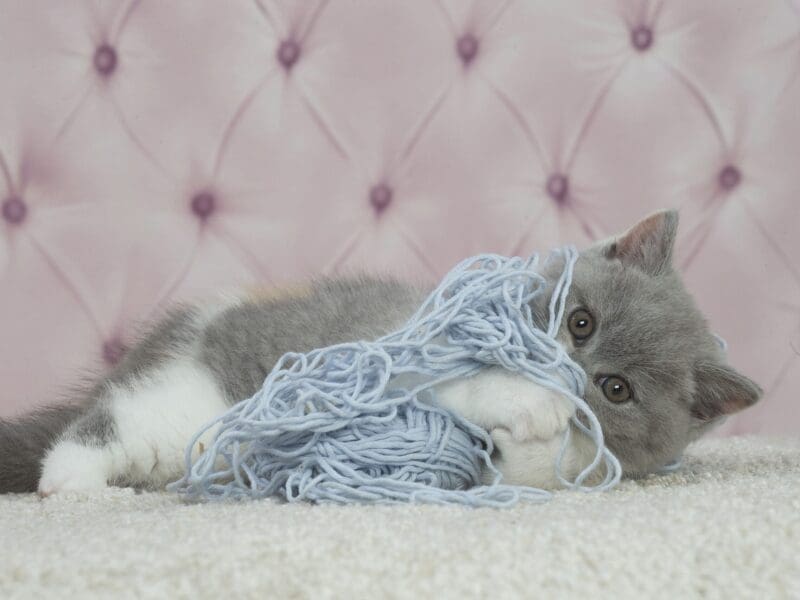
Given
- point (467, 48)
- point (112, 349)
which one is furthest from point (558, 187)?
point (112, 349)

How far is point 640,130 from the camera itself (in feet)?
6.19

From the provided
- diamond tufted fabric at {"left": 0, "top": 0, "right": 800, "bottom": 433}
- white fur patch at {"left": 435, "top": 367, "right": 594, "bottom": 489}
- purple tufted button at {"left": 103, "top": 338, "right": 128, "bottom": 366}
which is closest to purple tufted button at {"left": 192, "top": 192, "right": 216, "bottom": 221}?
diamond tufted fabric at {"left": 0, "top": 0, "right": 800, "bottom": 433}

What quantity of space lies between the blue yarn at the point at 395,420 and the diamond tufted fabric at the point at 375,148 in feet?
2.45

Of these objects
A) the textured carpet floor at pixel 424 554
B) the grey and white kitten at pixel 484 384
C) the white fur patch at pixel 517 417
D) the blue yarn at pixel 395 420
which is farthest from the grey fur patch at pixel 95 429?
the white fur patch at pixel 517 417

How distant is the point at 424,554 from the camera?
0.73 meters

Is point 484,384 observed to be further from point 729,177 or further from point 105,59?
point 105,59

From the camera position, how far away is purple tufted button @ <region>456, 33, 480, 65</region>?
6.22 ft

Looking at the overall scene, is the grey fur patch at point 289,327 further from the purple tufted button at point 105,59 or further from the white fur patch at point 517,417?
the purple tufted button at point 105,59

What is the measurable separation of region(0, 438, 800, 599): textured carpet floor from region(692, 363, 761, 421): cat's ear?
1.09 feet

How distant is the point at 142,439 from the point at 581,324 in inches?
25.7

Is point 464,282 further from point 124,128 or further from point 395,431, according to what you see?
point 124,128

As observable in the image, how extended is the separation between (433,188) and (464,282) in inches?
28.6

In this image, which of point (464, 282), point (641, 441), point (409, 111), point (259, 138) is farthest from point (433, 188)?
point (641, 441)

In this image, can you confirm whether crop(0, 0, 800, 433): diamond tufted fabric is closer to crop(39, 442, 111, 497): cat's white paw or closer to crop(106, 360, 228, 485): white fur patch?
crop(106, 360, 228, 485): white fur patch
